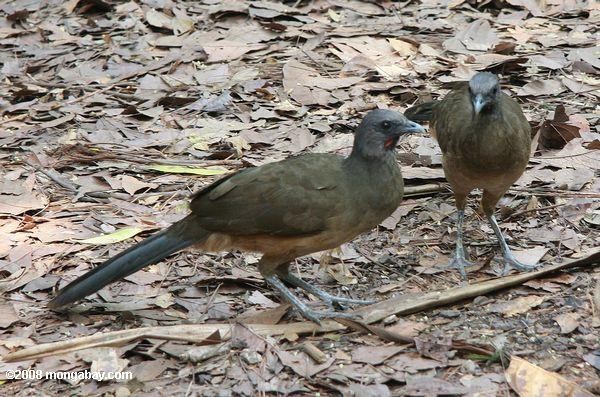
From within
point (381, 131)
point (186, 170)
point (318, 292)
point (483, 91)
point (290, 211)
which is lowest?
point (186, 170)

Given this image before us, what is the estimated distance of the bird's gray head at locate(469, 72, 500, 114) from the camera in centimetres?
545

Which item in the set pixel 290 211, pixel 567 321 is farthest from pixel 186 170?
pixel 567 321

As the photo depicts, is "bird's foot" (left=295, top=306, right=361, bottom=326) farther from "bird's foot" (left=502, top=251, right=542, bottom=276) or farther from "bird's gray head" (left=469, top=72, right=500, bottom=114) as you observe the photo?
"bird's gray head" (left=469, top=72, right=500, bottom=114)

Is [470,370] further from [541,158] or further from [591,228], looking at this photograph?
[541,158]

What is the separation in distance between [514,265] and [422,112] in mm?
1582

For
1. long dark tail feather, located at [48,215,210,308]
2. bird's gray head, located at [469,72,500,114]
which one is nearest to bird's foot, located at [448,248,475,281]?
bird's gray head, located at [469,72,500,114]

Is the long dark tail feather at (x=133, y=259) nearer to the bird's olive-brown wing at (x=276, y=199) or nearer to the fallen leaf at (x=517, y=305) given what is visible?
the bird's olive-brown wing at (x=276, y=199)

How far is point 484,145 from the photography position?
18.2 ft

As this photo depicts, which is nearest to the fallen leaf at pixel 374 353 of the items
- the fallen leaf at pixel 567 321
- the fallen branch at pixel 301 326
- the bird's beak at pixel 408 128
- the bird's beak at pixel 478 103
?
the fallen branch at pixel 301 326

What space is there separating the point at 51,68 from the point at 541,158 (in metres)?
4.76

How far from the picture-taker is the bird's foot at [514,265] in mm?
5574

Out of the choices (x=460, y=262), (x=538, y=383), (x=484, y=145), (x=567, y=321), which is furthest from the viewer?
(x=460, y=262)

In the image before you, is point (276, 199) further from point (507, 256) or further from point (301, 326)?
point (507, 256)

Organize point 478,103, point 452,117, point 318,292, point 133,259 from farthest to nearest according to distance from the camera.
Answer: point 452,117, point 478,103, point 318,292, point 133,259
